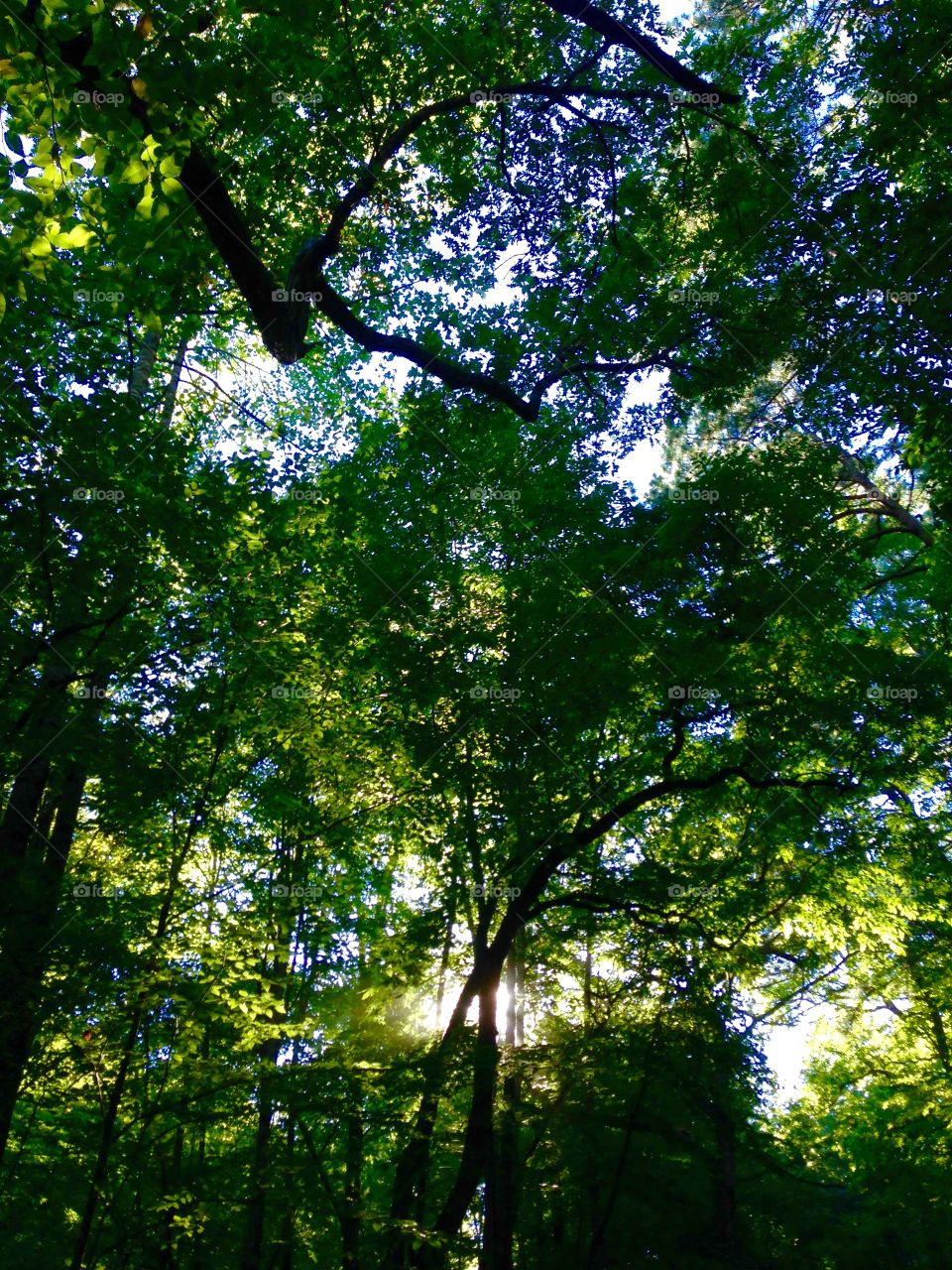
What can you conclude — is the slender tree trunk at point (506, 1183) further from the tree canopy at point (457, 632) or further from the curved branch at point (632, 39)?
the curved branch at point (632, 39)

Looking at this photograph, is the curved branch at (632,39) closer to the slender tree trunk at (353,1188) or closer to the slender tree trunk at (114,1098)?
the slender tree trunk at (114,1098)

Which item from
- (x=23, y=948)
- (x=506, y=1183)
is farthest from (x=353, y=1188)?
(x=23, y=948)

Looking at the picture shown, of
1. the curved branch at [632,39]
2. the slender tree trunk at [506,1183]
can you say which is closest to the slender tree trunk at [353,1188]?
the slender tree trunk at [506,1183]

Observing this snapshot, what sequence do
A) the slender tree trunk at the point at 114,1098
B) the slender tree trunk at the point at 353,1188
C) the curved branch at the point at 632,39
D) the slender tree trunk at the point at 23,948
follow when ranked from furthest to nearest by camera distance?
the slender tree trunk at the point at 353,1188, the slender tree trunk at the point at 114,1098, the slender tree trunk at the point at 23,948, the curved branch at the point at 632,39

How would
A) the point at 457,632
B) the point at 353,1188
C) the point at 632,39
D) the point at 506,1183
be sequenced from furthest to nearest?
the point at 457,632 < the point at 353,1188 < the point at 506,1183 < the point at 632,39

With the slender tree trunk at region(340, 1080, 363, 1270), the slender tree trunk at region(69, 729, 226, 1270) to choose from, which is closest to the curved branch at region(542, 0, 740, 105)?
the slender tree trunk at region(69, 729, 226, 1270)

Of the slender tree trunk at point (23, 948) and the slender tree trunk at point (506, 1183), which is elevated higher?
the slender tree trunk at point (23, 948)

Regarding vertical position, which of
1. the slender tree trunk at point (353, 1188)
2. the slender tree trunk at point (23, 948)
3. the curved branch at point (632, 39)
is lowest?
the slender tree trunk at point (353, 1188)

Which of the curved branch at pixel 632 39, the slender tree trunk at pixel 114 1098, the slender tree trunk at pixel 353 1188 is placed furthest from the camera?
the slender tree trunk at pixel 353 1188

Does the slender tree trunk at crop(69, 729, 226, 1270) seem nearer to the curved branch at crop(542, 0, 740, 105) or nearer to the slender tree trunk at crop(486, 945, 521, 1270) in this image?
the slender tree trunk at crop(486, 945, 521, 1270)

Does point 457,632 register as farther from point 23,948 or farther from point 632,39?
point 632,39

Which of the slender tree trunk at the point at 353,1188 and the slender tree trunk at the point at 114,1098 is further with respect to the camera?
the slender tree trunk at the point at 353,1188

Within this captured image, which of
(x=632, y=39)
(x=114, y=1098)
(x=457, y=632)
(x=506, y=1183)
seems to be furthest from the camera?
(x=457, y=632)

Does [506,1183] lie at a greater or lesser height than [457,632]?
lesser
